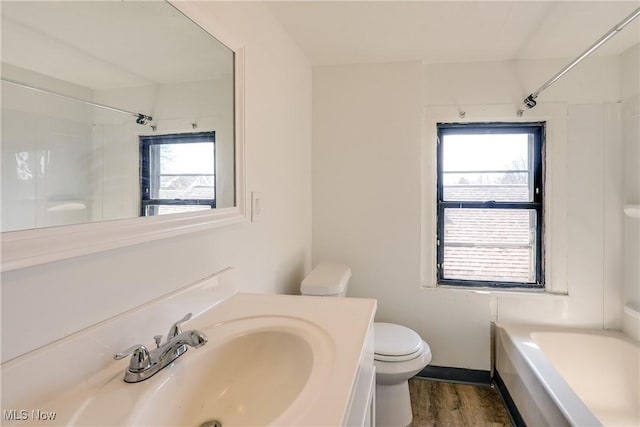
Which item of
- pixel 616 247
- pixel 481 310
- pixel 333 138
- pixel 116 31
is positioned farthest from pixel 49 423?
pixel 616 247

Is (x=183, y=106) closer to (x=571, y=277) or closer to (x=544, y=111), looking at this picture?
(x=544, y=111)

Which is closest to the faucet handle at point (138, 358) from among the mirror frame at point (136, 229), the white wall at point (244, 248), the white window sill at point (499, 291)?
the white wall at point (244, 248)

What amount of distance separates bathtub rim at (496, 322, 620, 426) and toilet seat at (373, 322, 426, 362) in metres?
0.55

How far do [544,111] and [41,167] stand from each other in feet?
8.45

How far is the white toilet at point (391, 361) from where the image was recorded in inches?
66.1

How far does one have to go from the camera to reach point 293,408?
24.8 inches

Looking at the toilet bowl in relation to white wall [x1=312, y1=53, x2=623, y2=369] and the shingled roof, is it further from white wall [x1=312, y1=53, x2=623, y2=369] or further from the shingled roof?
the shingled roof

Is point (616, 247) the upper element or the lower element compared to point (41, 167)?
lower

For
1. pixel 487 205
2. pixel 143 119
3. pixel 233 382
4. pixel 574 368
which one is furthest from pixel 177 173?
pixel 574 368

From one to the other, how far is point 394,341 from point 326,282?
0.49 m

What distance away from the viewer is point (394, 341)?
5.91 feet

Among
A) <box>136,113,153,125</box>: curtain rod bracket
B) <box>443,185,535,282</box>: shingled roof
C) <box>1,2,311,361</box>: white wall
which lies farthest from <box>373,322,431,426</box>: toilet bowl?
<box>136,113,153,125</box>: curtain rod bracket

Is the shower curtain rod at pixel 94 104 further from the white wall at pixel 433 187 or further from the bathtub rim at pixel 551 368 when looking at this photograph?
the bathtub rim at pixel 551 368

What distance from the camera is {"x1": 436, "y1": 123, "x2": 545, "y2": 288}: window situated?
226 cm
